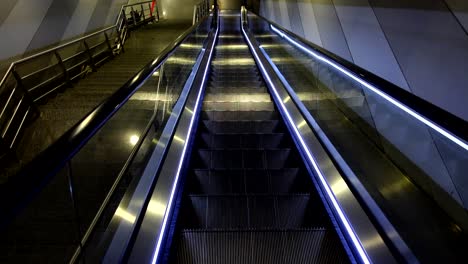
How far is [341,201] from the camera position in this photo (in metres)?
2.31

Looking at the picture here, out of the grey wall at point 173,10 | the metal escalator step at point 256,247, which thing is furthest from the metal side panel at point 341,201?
the grey wall at point 173,10

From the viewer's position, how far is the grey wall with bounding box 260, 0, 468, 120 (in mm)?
2896

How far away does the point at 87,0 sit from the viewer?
10.8 m

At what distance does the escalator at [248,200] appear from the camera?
82.7 inches

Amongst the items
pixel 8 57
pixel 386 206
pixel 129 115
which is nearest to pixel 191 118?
pixel 129 115

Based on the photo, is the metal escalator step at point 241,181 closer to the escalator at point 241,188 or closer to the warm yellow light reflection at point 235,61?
the escalator at point 241,188

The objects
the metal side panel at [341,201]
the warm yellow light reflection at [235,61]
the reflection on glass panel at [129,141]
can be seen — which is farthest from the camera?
the warm yellow light reflection at [235,61]

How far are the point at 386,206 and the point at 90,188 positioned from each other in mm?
1881

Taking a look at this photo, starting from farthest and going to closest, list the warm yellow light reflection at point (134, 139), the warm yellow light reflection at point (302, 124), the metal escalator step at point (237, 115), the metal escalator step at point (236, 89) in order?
the metal escalator step at point (236, 89) < the metal escalator step at point (237, 115) < the warm yellow light reflection at point (302, 124) < the warm yellow light reflection at point (134, 139)

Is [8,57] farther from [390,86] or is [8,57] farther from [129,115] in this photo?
[390,86]

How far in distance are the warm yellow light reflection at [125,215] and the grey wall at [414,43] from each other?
2629 millimetres

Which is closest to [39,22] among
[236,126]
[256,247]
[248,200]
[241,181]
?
[236,126]

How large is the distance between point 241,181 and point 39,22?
24.2 feet

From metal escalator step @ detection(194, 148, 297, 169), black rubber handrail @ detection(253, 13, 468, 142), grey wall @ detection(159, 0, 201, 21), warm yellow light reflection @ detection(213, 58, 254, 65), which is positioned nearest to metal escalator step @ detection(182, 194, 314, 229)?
metal escalator step @ detection(194, 148, 297, 169)
